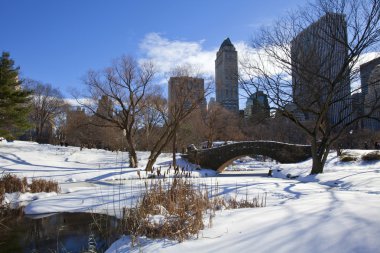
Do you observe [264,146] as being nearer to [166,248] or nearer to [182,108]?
[182,108]

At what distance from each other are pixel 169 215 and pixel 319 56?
15.2 metres

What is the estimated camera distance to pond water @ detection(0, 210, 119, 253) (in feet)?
20.2

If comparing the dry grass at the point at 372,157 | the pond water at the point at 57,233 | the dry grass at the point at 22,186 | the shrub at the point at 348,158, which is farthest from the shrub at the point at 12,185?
the dry grass at the point at 372,157

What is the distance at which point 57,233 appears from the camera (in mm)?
7270

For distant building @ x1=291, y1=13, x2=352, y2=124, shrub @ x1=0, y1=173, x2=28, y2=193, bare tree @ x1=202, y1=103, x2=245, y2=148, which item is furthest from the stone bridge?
shrub @ x1=0, y1=173, x2=28, y2=193

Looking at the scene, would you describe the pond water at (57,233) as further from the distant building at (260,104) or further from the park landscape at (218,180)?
the distant building at (260,104)

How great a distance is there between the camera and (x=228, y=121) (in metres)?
53.5

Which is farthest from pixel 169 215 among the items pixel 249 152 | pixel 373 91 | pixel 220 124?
pixel 220 124

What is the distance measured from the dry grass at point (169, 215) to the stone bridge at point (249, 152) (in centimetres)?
→ 2762

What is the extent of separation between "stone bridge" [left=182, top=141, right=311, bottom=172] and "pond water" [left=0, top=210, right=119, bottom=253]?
83.9 ft

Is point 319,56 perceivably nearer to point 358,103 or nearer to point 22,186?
point 358,103

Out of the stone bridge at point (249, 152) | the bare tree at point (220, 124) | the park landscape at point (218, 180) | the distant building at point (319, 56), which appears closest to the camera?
the park landscape at point (218, 180)

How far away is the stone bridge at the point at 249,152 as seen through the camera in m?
34.1

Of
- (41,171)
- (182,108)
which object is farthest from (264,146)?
(41,171)
